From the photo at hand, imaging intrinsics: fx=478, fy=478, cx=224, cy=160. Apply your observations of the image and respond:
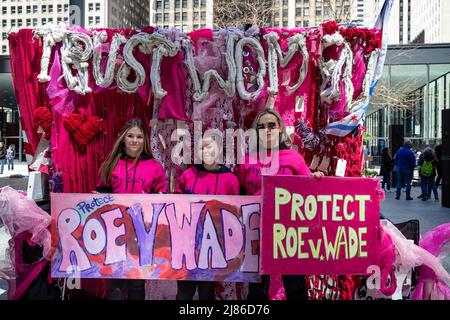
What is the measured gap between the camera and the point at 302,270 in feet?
10.1

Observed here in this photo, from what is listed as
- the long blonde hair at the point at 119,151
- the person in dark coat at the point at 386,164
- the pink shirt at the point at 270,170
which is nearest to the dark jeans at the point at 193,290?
the pink shirt at the point at 270,170

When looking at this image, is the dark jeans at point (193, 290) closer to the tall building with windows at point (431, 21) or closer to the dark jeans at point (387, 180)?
the dark jeans at point (387, 180)

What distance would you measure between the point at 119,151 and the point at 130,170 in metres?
0.19

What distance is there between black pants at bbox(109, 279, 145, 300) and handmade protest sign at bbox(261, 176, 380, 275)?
33.5 inches

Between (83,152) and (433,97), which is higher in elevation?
(433,97)

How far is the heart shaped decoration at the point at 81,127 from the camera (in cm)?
365

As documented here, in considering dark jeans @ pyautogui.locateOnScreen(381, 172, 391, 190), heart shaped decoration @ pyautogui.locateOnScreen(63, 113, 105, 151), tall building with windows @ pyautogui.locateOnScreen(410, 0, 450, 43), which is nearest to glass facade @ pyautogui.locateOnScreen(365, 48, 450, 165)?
dark jeans @ pyautogui.locateOnScreen(381, 172, 391, 190)

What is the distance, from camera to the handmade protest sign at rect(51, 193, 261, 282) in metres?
3.12

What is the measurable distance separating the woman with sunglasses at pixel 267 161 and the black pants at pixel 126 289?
0.77 meters

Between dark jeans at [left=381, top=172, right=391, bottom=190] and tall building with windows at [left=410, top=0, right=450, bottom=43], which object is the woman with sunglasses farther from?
tall building with windows at [left=410, top=0, right=450, bottom=43]
